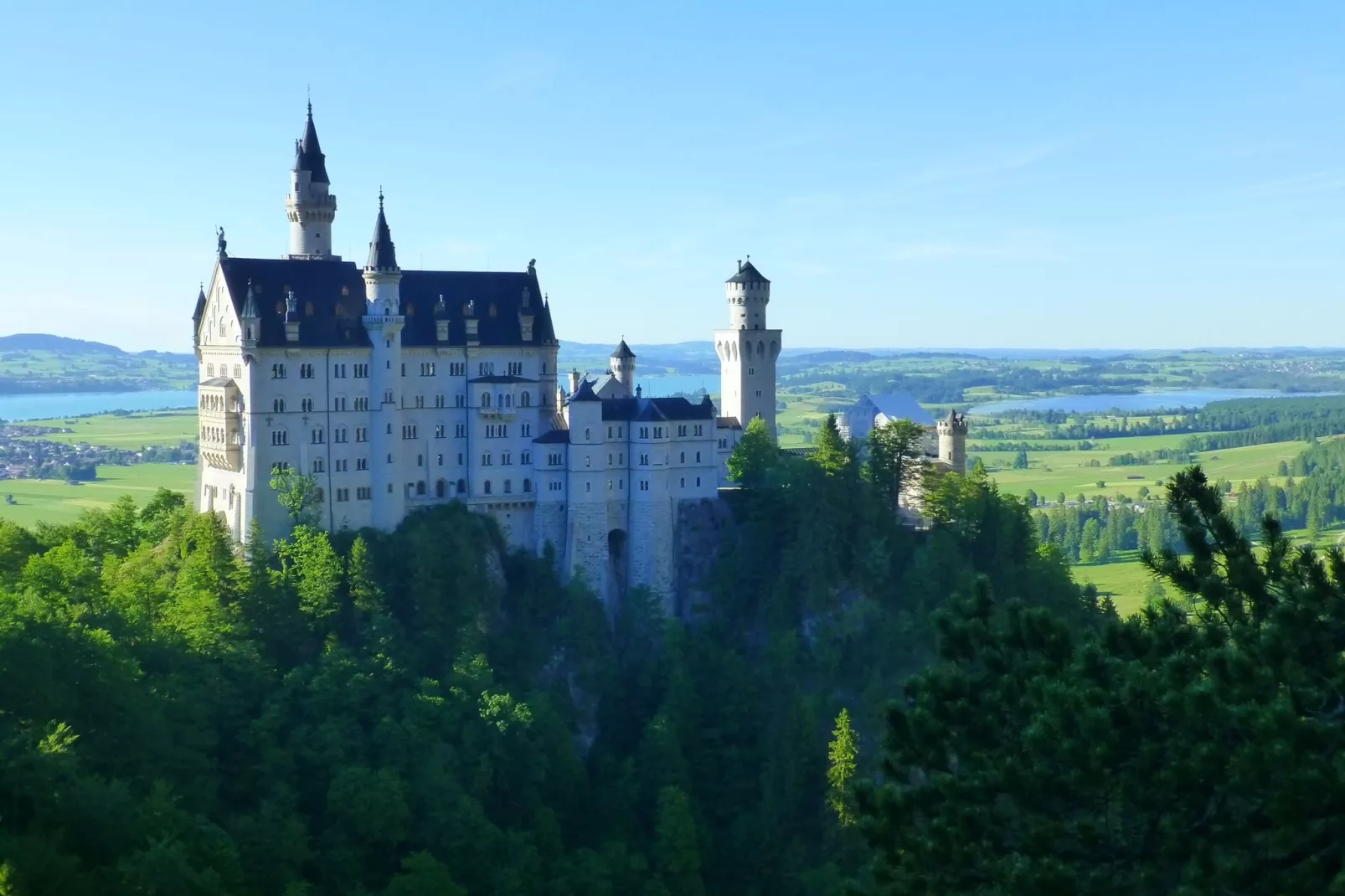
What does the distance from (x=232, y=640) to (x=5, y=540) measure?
16630mm

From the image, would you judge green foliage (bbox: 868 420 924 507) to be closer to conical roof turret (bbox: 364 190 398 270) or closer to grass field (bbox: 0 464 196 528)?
conical roof turret (bbox: 364 190 398 270)

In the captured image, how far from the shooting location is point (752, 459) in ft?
286

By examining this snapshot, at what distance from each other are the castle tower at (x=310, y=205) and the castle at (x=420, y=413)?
99 millimetres

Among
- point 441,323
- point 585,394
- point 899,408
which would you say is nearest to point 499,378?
point 441,323

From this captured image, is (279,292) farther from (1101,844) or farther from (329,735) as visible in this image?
(1101,844)

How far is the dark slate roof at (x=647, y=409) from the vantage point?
84.1 m

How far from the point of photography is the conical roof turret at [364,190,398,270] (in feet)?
262

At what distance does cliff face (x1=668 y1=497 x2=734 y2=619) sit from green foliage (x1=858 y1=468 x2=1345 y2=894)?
51.0 meters

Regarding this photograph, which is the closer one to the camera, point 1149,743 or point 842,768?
point 1149,743

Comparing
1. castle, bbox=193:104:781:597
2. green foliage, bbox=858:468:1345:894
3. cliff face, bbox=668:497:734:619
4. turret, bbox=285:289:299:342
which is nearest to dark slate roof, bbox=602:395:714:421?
castle, bbox=193:104:781:597

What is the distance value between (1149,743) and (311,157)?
6690cm

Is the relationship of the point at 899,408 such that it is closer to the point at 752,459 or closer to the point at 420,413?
the point at 752,459

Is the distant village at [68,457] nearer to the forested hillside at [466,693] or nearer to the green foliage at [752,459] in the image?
the forested hillside at [466,693]

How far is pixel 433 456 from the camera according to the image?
82875 millimetres
